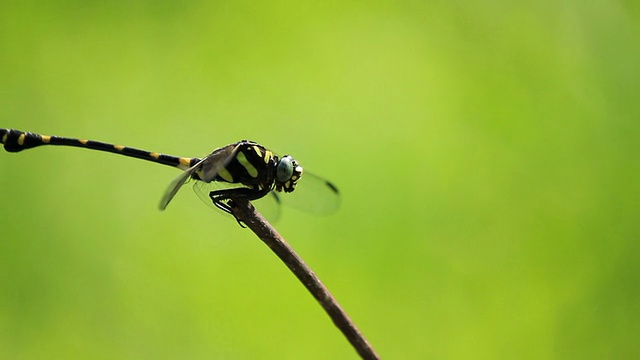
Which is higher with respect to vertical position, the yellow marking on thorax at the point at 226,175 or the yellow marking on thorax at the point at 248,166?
the yellow marking on thorax at the point at 248,166

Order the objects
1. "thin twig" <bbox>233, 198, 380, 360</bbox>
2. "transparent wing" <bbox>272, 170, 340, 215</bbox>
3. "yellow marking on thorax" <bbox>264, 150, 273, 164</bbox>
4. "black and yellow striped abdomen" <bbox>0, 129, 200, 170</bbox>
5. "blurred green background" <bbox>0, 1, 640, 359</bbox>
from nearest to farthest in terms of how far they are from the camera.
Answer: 1. "thin twig" <bbox>233, 198, 380, 360</bbox>
2. "yellow marking on thorax" <bbox>264, 150, 273, 164</bbox>
3. "black and yellow striped abdomen" <bbox>0, 129, 200, 170</bbox>
4. "transparent wing" <bbox>272, 170, 340, 215</bbox>
5. "blurred green background" <bbox>0, 1, 640, 359</bbox>

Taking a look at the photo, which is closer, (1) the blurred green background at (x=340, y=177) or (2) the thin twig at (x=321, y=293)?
(2) the thin twig at (x=321, y=293)

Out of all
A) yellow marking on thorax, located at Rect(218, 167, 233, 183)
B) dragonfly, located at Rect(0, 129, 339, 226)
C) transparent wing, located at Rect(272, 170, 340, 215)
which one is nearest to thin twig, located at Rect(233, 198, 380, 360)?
dragonfly, located at Rect(0, 129, 339, 226)

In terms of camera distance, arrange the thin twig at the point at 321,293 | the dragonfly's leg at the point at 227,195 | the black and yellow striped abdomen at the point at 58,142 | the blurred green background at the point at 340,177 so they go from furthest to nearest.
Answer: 1. the blurred green background at the point at 340,177
2. the black and yellow striped abdomen at the point at 58,142
3. the dragonfly's leg at the point at 227,195
4. the thin twig at the point at 321,293

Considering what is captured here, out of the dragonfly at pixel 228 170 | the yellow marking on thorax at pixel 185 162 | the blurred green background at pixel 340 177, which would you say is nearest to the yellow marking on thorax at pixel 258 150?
the dragonfly at pixel 228 170

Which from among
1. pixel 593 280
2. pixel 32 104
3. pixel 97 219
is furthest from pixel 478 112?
pixel 32 104

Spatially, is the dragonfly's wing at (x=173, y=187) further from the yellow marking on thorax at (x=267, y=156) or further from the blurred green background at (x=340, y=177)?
the blurred green background at (x=340, y=177)

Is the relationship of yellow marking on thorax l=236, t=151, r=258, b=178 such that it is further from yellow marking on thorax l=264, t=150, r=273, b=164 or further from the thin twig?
the thin twig
